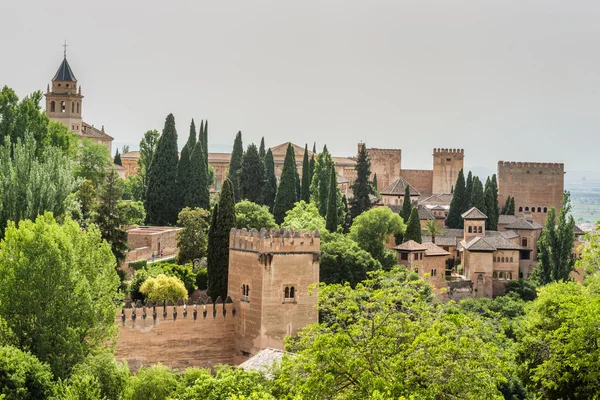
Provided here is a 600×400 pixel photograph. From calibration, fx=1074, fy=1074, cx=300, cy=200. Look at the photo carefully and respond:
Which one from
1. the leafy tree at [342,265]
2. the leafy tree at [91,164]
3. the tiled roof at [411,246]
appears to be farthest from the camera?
the leafy tree at [91,164]

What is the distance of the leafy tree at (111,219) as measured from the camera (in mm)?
44500

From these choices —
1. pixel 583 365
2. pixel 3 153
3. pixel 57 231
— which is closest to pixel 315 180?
pixel 3 153

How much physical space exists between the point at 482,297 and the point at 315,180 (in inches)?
497

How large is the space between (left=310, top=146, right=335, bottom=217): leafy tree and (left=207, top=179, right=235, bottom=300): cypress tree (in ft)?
62.6

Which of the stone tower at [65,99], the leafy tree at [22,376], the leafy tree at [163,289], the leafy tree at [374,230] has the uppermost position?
the stone tower at [65,99]

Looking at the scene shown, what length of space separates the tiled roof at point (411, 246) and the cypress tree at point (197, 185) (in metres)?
10.9

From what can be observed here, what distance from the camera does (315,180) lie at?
6625cm

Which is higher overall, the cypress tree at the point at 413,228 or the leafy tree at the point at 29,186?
the leafy tree at the point at 29,186

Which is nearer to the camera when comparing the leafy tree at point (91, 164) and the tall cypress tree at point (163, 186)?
the tall cypress tree at point (163, 186)

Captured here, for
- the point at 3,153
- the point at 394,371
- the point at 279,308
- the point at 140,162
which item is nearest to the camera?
the point at 394,371

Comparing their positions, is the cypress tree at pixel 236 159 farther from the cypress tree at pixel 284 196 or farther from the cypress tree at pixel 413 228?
the cypress tree at pixel 413 228

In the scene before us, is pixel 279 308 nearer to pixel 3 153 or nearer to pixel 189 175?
pixel 3 153

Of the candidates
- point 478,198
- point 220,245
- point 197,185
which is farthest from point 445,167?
point 220,245

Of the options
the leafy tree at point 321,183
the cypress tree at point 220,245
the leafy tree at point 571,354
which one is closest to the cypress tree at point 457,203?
the leafy tree at point 321,183
